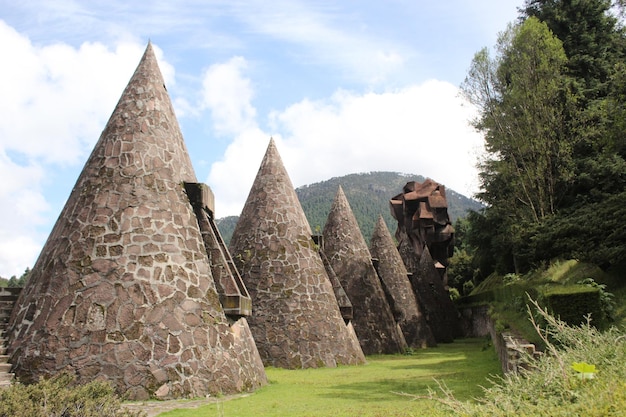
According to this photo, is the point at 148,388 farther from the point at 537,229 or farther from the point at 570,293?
→ the point at 537,229

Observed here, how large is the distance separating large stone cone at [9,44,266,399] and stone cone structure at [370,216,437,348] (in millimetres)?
12788

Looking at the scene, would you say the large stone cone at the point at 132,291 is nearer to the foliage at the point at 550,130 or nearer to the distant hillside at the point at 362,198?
the foliage at the point at 550,130

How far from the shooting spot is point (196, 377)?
8117 millimetres

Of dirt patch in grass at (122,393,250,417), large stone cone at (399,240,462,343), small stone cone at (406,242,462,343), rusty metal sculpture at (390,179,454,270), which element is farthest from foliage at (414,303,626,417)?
rusty metal sculpture at (390,179,454,270)

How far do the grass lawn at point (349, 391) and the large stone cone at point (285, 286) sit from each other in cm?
58

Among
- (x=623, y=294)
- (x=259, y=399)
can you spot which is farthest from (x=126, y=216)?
(x=623, y=294)

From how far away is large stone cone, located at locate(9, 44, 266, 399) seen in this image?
7.96 metres

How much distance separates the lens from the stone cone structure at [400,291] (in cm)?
2177

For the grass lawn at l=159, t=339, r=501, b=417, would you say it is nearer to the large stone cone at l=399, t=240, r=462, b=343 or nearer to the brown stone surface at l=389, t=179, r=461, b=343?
the large stone cone at l=399, t=240, r=462, b=343

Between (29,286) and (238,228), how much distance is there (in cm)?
670

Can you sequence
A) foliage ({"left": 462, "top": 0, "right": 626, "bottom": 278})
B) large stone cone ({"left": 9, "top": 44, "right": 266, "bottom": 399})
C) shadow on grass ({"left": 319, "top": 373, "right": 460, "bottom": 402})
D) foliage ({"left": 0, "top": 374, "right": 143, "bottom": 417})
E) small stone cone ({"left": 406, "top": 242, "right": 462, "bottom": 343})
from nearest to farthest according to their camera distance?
foliage ({"left": 0, "top": 374, "right": 143, "bottom": 417}), large stone cone ({"left": 9, "top": 44, "right": 266, "bottom": 399}), shadow on grass ({"left": 319, "top": 373, "right": 460, "bottom": 402}), foliage ({"left": 462, "top": 0, "right": 626, "bottom": 278}), small stone cone ({"left": 406, "top": 242, "right": 462, "bottom": 343})

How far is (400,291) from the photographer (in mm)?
22219

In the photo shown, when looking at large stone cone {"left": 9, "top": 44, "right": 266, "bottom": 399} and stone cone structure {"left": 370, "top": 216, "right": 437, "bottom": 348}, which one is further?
stone cone structure {"left": 370, "top": 216, "right": 437, "bottom": 348}

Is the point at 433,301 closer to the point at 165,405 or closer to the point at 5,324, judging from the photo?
the point at 5,324
